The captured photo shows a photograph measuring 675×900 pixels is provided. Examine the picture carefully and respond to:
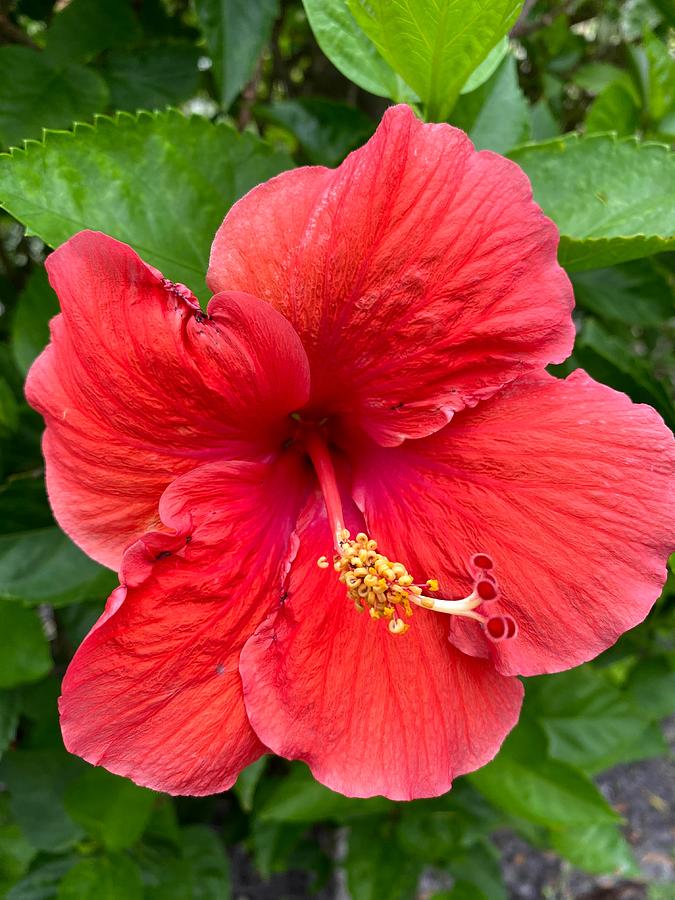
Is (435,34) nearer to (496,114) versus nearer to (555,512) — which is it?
(496,114)

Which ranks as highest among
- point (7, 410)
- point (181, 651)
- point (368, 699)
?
point (7, 410)

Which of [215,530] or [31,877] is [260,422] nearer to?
[215,530]

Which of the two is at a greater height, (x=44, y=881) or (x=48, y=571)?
(x=48, y=571)

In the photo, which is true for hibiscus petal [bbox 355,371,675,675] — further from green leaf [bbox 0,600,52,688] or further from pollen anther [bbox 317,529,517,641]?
green leaf [bbox 0,600,52,688]

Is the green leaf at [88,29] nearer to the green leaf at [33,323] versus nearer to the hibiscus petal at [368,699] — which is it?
the green leaf at [33,323]

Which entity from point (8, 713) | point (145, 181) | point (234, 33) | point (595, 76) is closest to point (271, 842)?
point (8, 713)

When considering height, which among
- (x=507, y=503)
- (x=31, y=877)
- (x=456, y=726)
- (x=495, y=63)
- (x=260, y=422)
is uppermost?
(x=495, y=63)

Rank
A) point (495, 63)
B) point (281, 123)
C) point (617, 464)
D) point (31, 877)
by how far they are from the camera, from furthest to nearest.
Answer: point (31, 877) → point (281, 123) → point (495, 63) → point (617, 464)

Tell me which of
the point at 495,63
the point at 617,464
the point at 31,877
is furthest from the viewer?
the point at 31,877

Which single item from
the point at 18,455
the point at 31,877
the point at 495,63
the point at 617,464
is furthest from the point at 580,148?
the point at 31,877
